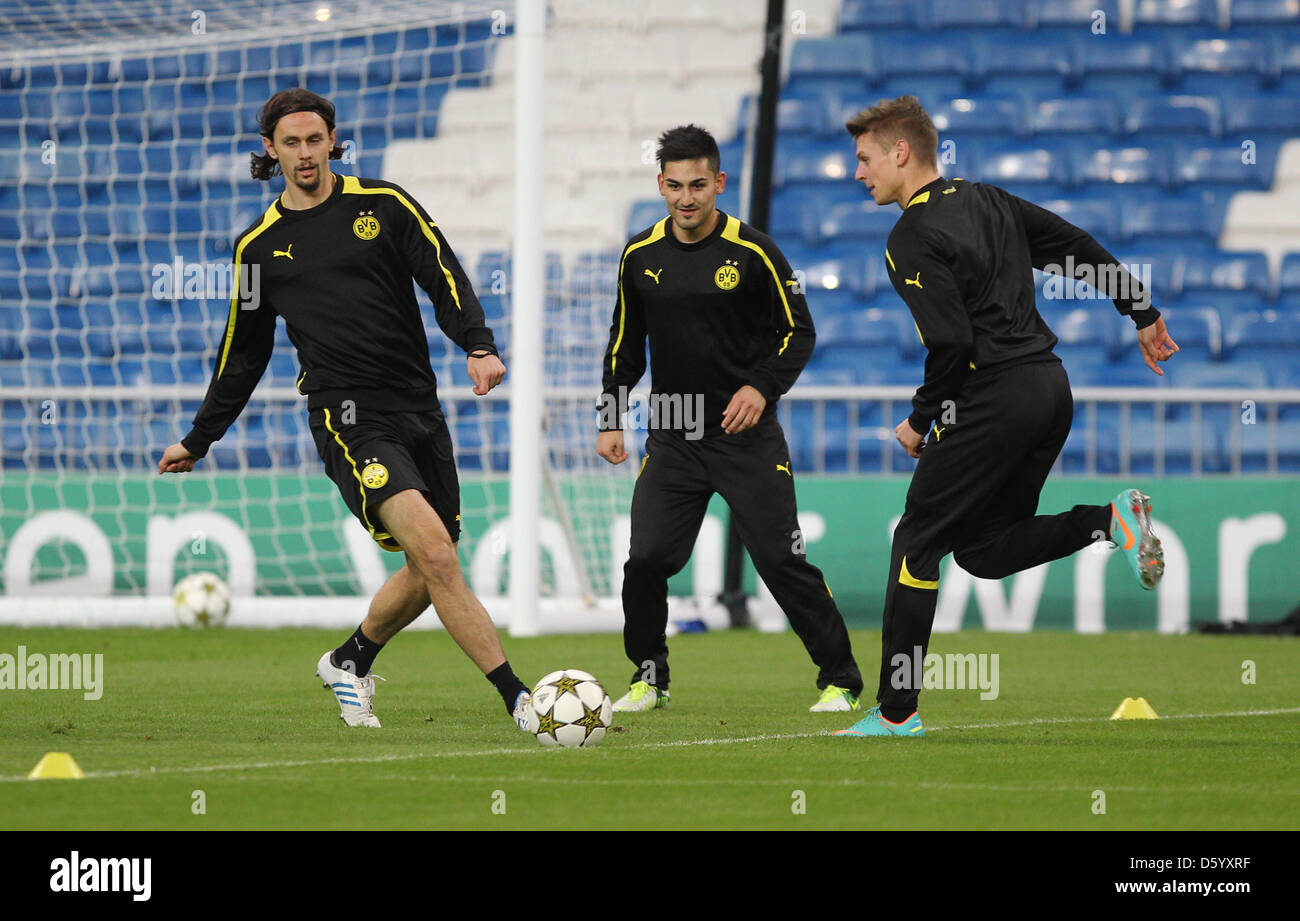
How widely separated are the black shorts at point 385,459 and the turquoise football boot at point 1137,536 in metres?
2.12

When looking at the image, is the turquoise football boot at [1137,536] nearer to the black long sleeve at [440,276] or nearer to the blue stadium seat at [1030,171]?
the black long sleeve at [440,276]

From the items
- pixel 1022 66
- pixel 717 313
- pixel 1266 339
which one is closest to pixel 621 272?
pixel 717 313

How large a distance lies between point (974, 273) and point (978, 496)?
67 cm

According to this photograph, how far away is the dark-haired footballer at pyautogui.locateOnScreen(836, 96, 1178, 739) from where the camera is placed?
542cm

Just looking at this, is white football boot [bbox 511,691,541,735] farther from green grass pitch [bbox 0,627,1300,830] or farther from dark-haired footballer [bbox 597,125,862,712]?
dark-haired footballer [bbox 597,125,862,712]

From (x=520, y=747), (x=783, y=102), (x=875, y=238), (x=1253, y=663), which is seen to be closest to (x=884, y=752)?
(x=520, y=747)

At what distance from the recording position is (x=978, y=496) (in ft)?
18.0

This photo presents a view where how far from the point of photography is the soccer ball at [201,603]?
10570 mm

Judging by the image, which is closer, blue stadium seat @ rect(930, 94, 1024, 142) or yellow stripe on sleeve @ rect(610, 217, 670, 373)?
yellow stripe on sleeve @ rect(610, 217, 670, 373)

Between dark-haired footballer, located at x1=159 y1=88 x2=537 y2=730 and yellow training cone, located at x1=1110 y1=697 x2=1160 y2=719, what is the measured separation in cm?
215

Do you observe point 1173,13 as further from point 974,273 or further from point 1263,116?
point 974,273

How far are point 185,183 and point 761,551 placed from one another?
851cm

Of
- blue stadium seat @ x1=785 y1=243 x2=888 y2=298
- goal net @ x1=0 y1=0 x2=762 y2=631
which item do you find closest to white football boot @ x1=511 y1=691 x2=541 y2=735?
goal net @ x1=0 y1=0 x2=762 y2=631

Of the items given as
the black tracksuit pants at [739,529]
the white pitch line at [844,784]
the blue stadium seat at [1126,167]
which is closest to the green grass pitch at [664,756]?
the white pitch line at [844,784]
